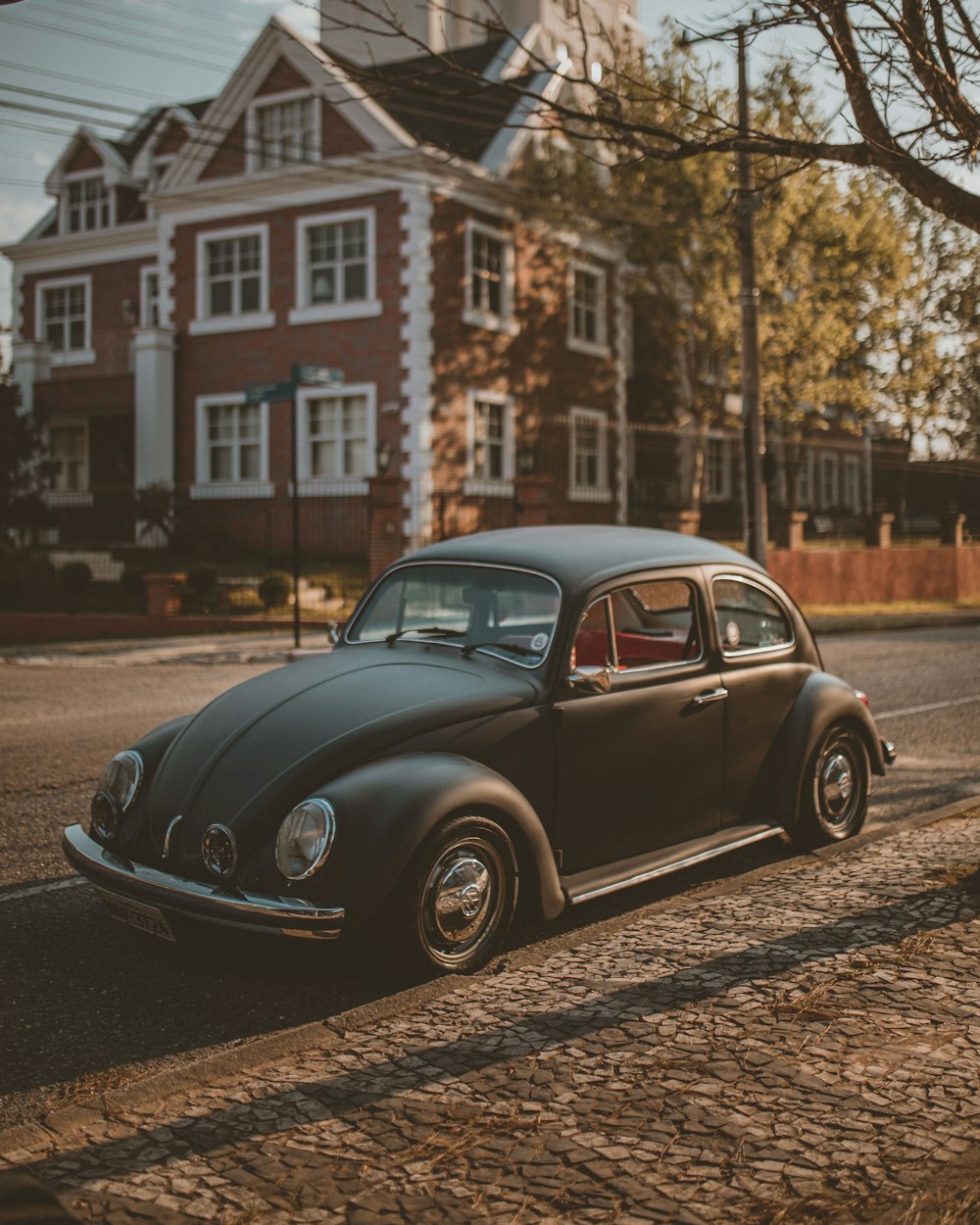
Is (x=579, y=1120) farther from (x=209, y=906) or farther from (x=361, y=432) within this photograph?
(x=361, y=432)

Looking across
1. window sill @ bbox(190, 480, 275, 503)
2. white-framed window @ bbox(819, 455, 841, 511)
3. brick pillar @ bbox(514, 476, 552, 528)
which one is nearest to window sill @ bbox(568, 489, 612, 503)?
window sill @ bbox(190, 480, 275, 503)

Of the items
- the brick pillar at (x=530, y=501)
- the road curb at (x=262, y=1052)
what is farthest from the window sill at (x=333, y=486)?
the road curb at (x=262, y=1052)

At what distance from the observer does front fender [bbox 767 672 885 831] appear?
5.89 meters

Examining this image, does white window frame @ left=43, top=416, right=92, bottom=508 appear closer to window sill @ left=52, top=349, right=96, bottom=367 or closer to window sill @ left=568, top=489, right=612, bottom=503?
window sill @ left=52, top=349, right=96, bottom=367

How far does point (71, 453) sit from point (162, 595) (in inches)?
537

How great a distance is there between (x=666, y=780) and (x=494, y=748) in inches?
39.6

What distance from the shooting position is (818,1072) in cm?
345

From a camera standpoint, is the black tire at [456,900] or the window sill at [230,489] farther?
the window sill at [230,489]

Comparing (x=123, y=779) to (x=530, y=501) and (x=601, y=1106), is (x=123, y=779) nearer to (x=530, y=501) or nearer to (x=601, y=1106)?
(x=601, y=1106)

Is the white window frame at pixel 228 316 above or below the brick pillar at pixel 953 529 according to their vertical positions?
above

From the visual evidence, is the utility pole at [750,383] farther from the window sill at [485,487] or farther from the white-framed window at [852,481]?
the white-framed window at [852,481]

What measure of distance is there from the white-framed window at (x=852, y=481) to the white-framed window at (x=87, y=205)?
37.9 meters

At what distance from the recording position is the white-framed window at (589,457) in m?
30.7

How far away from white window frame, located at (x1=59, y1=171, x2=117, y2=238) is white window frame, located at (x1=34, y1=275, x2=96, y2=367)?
1248 millimetres
